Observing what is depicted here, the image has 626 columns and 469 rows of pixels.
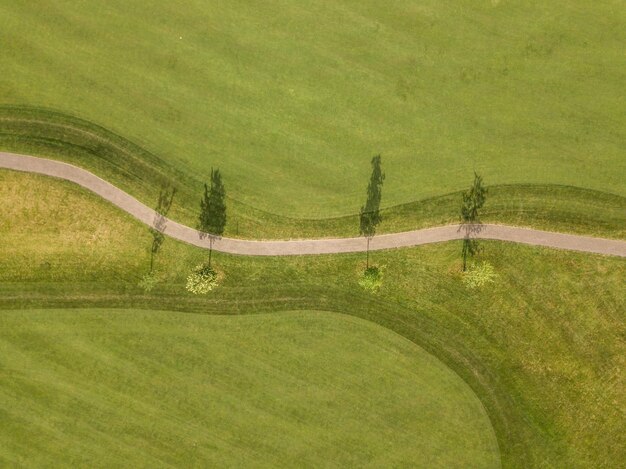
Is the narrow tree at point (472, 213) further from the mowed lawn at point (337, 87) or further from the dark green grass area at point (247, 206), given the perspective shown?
the mowed lawn at point (337, 87)

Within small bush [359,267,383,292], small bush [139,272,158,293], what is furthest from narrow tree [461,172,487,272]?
small bush [139,272,158,293]

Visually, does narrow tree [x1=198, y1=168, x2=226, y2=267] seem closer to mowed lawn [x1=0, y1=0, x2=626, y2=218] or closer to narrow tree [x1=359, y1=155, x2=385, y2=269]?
mowed lawn [x1=0, y1=0, x2=626, y2=218]

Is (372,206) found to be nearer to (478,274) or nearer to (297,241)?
(297,241)

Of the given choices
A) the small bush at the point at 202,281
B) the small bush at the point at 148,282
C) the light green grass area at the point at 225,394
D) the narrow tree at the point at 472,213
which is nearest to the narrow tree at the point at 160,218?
the small bush at the point at 148,282

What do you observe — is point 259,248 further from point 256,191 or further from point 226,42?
point 226,42

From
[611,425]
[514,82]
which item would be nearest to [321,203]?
[514,82]

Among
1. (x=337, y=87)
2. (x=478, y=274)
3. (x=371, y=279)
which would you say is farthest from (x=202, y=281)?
(x=478, y=274)
